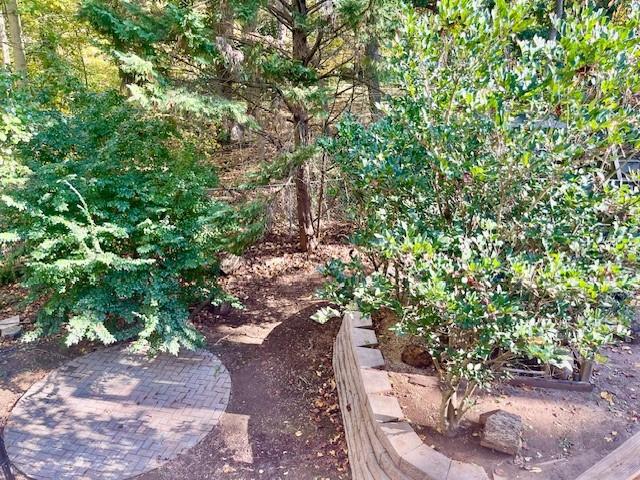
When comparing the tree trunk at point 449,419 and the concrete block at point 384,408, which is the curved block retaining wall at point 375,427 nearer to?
the concrete block at point 384,408

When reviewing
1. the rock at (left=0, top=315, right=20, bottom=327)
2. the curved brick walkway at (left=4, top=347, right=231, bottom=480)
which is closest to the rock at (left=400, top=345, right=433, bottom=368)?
the curved brick walkway at (left=4, top=347, right=231, bottom=480)

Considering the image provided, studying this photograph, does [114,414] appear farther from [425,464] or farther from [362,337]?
[425,464]

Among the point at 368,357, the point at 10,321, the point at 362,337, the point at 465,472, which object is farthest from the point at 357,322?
the point at 10,321

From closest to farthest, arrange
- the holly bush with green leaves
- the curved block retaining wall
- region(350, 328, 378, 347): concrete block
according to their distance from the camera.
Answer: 1. the holly bush with green leaves
2. the curved block retaining wall
3. region(350, 328, 378, 347): concrete block

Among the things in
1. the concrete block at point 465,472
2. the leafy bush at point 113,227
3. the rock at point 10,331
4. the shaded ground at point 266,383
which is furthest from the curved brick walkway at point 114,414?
the concrete block at point 465,472

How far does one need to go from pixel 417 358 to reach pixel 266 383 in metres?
1.67

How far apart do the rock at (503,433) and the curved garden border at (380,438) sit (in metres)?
0.34

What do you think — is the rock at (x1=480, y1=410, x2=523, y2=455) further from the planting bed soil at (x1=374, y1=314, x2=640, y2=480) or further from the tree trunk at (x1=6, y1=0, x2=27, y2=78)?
the tree trunk at (x1=6, y1=0, x2=27, y2=78)

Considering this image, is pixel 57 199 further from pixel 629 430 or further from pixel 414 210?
pixel 629 430

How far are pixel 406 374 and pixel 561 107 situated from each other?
2.26m

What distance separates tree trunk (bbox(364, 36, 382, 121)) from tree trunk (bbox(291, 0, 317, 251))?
35.1 inches

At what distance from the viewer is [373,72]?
571 centimetres

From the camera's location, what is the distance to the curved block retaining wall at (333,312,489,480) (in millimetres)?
2355

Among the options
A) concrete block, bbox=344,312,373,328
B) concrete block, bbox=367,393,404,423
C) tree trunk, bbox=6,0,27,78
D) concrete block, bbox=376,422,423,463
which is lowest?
concrete block, bbox=376,422,423,463
